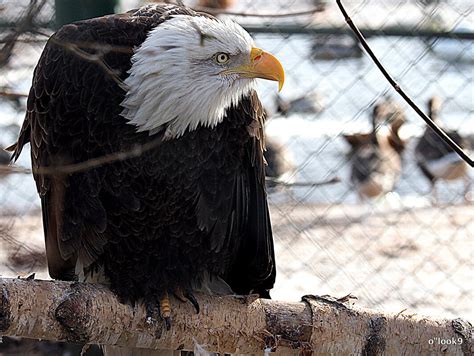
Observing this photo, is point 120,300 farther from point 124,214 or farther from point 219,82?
point 219,82

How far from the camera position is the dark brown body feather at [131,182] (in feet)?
7.75

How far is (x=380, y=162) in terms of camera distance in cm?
490

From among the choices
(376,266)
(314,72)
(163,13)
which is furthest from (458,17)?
(163,13)

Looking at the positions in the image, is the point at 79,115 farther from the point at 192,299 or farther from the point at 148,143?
the point at 192,299

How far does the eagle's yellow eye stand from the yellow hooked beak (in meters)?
0.03

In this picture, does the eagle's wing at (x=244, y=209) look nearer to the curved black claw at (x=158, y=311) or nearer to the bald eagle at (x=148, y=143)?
the bald eagle at (x=148, y=143)

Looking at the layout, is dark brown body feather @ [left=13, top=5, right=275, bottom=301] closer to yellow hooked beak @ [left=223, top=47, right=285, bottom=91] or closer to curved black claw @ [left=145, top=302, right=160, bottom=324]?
curved black claw @ [left=145, top=302, right=160, bottom=324]

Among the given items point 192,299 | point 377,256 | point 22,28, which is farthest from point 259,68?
point 377,256

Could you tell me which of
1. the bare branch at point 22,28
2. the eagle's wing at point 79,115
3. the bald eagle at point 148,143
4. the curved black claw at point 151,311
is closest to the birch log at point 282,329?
the curved black claw at point 151,311

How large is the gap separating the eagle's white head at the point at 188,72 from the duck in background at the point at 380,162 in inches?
88.2

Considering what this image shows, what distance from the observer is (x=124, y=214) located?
2.44 m

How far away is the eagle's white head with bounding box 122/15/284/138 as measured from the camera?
233 centimetres

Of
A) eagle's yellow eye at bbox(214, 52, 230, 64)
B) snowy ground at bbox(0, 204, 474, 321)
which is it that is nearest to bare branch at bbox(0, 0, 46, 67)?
eagle's yellow eye at bbox(214, 52, 230, 64)

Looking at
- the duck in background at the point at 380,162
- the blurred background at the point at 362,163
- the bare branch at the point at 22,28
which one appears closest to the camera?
the bare branch at the point at 22,28
